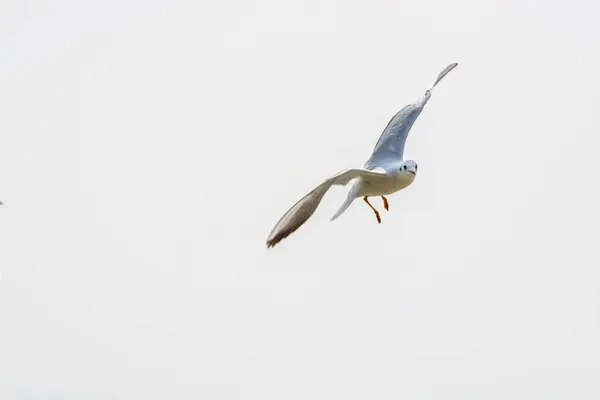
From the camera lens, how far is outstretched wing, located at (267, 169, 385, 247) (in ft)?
30.6

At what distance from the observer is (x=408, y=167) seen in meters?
10.0

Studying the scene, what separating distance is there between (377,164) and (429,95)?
6.10ft

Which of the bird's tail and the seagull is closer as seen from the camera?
the seagull

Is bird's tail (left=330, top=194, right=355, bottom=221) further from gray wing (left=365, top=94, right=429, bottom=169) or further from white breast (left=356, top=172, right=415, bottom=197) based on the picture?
gray wing (left=365, top=94, right=429, bottom=169)

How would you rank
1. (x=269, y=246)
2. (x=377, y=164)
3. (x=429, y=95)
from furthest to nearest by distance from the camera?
(x=429, y=95) → (x=377, y=164) → (x=269, y=246)

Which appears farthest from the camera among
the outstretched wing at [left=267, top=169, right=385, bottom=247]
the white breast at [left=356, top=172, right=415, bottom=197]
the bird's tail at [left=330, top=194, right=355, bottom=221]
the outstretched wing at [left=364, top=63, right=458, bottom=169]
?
the outstretched wing at [left=364, top=63, right=458, bottom=169]

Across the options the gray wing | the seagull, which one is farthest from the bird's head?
the gray wing

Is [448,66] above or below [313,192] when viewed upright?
above

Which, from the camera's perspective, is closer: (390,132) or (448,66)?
(390,132)

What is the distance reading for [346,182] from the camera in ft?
31.3

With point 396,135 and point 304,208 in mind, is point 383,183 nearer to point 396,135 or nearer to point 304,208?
point 304,208

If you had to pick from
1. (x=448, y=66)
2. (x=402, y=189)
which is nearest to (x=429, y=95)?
(x=448, y=66)

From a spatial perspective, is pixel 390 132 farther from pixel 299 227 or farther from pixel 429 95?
pixel 299 227

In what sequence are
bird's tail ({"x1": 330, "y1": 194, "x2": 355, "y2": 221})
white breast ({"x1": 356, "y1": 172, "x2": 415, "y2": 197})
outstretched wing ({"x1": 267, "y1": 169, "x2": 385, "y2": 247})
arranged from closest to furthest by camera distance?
outstretched wing ({"x1": 267, "y1": 169, "x2": 385, "y2": 247}) → bird's tail ({"x1": 330, "y1": 194, "x2": 355, "y2": 221}) → white breast ({"x1": 356, "y1": 172, "x2": 415, "y2": 197})
